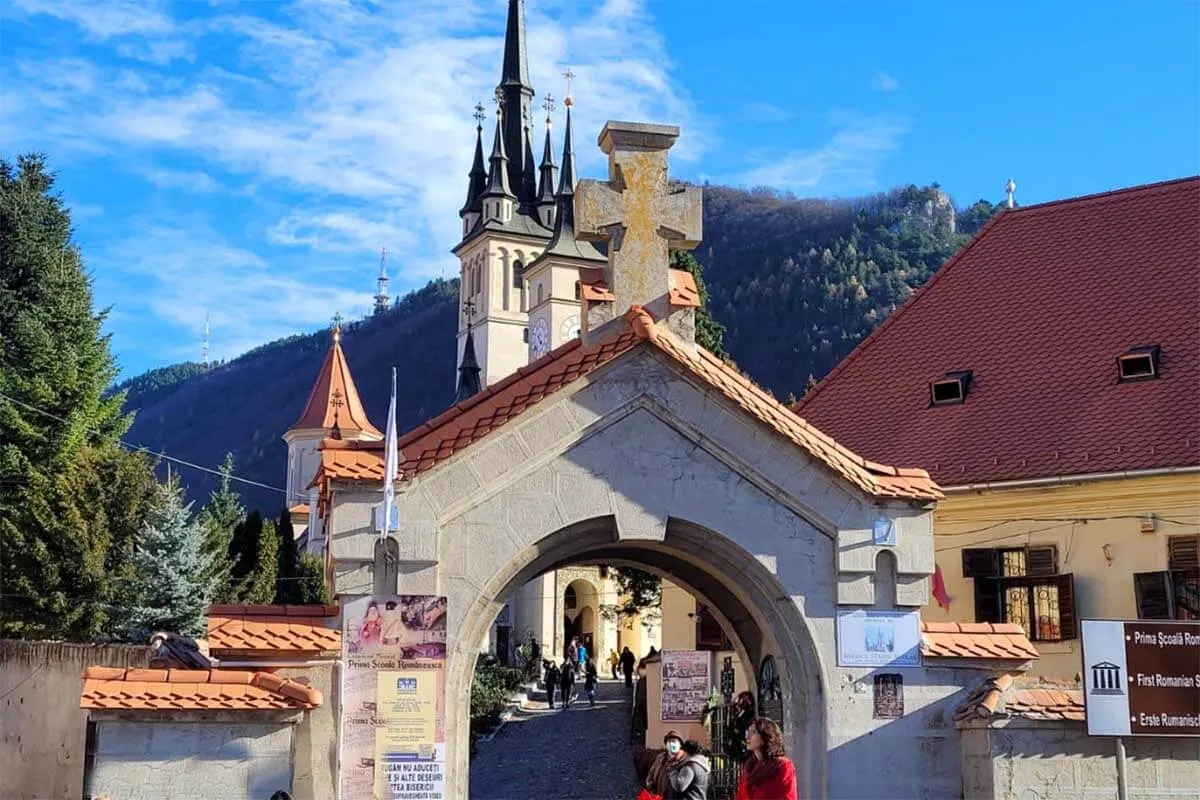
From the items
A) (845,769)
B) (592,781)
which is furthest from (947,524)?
(845,769)

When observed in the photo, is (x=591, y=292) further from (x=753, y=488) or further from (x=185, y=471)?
(x=185, y=471)

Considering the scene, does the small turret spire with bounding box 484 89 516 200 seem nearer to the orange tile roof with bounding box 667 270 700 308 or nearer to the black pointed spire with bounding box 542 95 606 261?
the black pointed spire with bounding box 542 95 606 261

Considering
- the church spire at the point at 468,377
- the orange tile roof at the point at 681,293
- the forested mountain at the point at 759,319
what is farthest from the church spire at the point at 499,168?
the orange tile roof at the point at 681,293

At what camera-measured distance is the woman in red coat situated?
1145 cm

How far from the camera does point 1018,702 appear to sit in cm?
1493

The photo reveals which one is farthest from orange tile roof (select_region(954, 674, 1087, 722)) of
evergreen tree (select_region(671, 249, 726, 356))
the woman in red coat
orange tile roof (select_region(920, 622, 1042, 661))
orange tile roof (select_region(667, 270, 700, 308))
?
evergreen tree (select_region(671, 249, 726, 356))

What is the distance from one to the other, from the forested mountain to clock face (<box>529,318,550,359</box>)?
147ft

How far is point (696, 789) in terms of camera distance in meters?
12.7

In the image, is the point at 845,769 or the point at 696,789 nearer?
the point at 696,789

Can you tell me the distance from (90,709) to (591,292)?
6493 millimetres

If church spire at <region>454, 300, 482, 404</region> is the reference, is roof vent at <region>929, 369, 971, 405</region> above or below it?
below

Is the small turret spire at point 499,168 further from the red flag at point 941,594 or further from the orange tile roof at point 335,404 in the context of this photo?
the red flag at point 941,594

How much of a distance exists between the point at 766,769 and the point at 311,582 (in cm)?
2886

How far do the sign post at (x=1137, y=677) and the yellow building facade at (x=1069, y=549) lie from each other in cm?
855
